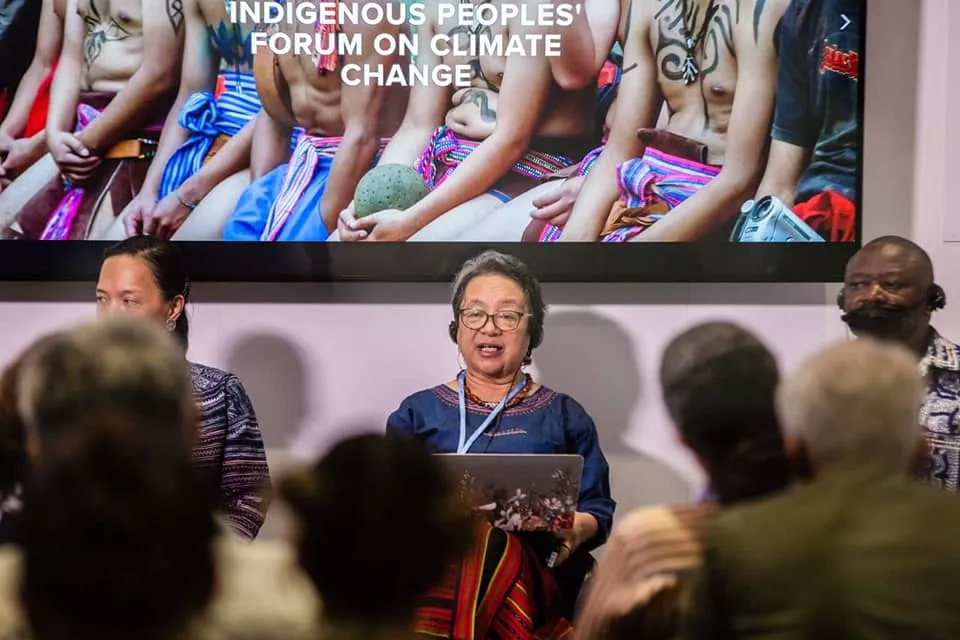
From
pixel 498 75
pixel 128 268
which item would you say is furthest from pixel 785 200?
pixel 128 268

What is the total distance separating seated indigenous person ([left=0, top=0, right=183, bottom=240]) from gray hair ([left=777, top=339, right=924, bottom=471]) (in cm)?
260

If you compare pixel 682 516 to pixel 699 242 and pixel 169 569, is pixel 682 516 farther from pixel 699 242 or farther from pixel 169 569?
pixel 699 242

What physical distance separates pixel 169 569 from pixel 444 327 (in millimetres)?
2459

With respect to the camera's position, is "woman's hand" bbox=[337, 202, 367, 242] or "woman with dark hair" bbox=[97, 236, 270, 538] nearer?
"woman with dark hair" bbox=[97, 236, 270, 538]

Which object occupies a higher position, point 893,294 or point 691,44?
point 691,44

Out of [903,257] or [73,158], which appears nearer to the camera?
[903,257]

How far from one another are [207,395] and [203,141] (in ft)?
3.11

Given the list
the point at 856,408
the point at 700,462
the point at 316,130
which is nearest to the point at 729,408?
the point at 700,462

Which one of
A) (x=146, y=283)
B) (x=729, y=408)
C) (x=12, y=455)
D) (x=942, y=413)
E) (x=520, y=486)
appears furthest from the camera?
(x=146, y=283)

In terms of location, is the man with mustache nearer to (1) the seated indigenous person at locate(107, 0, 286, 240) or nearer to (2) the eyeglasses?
(2) the eyeglasses

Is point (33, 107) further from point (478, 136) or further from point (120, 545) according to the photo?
point (120, 545)

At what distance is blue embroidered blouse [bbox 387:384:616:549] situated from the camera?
2994mm

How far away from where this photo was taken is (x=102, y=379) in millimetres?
1305

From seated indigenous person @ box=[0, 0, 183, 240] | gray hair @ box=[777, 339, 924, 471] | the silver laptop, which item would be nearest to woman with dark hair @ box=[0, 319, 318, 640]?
gray hair @ box=[777, 339, 924, 471]
